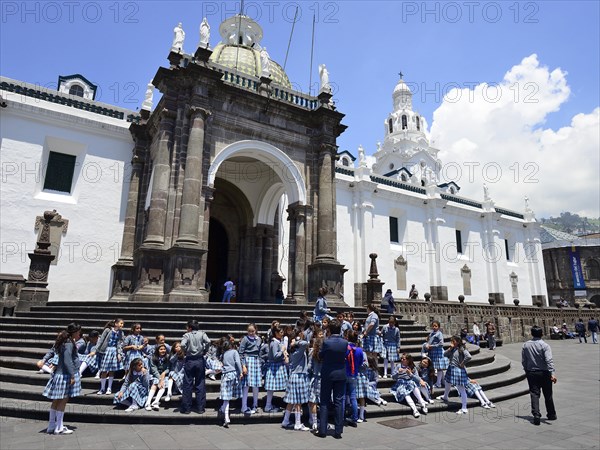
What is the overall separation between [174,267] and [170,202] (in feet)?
8.31

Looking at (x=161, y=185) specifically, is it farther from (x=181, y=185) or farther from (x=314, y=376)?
(x=314, y=376)

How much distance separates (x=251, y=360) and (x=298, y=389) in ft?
3.59

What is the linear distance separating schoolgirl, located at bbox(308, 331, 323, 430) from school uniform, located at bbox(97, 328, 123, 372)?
376 cm

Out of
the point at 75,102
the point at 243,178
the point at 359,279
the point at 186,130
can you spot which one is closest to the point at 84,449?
the point at 186,130

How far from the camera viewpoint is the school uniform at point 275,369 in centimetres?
704

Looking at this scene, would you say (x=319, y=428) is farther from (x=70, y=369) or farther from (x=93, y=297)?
→ (x=93, y=297)

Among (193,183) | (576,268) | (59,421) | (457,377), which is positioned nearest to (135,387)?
(59,421)

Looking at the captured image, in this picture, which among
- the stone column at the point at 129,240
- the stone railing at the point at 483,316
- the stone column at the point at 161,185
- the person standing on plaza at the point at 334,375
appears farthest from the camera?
the stone railing at the point at 483,316

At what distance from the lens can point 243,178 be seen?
19.6m

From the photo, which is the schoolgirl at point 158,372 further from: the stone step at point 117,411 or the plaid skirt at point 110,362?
the plaid skirt at point 110,362

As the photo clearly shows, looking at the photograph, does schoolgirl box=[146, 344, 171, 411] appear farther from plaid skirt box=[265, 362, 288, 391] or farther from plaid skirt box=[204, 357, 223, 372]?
plaid skirt box=[265, 362, 288, 391]

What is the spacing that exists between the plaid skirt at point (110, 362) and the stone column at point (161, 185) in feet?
20.3

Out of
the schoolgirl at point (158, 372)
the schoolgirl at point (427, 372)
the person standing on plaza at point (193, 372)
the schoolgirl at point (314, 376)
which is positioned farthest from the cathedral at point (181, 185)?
the schoolgirl at point (427, 372)

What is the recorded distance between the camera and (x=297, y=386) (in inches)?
254
